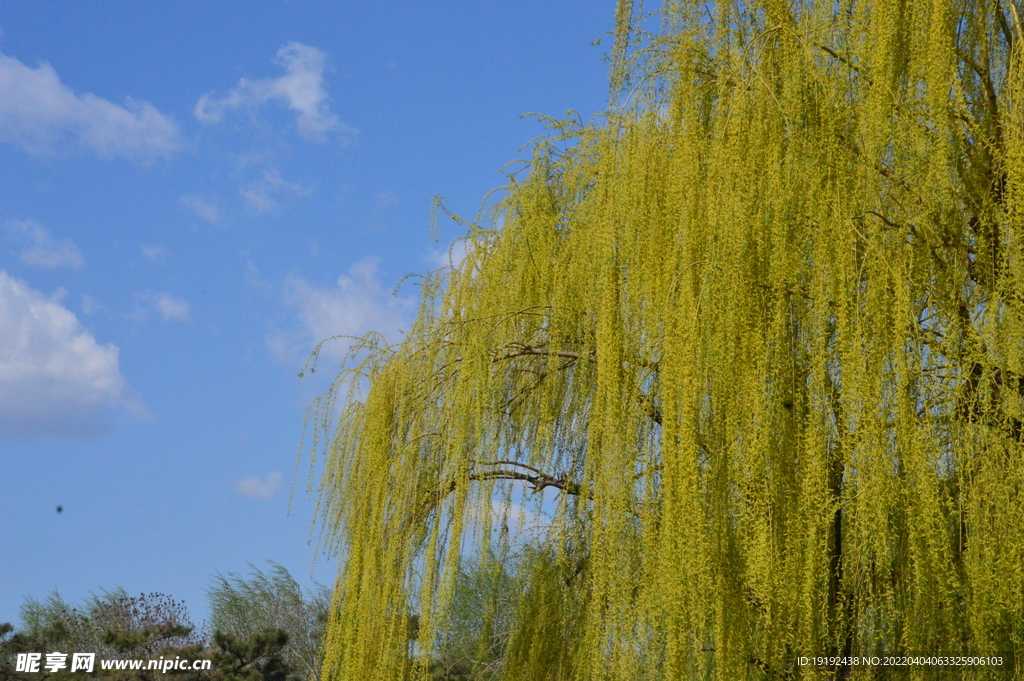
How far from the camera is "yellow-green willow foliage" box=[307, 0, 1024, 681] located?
283 cm

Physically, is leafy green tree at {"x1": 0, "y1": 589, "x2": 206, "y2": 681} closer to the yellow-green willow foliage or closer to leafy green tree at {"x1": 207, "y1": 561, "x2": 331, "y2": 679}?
leafy green tree at {"x1": 207, "y1": 561, "x2": 331, "y2": 679}

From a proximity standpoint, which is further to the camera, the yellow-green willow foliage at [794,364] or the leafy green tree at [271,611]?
the leafy green tree at [271,611]

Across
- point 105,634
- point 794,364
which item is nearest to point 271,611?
point 105,634

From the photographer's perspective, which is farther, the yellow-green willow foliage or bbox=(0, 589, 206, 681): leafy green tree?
bbox=(0, 589, 206, 681): leafy green tree

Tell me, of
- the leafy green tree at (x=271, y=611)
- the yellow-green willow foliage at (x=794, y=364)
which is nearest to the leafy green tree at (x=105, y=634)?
the leafy green tree at (x=271, y=611)

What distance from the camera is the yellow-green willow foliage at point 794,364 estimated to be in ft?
9.27

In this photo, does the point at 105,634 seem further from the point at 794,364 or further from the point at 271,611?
the point at 794,364

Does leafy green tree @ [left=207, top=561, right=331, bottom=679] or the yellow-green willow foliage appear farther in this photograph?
leafy green tree @ [left=207, top=561, right=331, bottom=679]

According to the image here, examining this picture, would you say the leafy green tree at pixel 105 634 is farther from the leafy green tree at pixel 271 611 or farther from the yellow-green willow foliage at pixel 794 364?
the yellow-green willow foliage at pixel 794 364

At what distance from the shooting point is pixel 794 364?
3.08 m

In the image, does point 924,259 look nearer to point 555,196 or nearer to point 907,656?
point 907,656

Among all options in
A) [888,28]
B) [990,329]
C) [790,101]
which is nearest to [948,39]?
[888,28]

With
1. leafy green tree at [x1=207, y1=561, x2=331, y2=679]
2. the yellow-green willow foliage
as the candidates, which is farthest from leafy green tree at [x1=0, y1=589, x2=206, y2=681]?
the yellow-green willow foliage

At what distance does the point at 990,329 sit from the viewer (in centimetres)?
284
